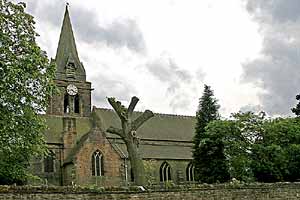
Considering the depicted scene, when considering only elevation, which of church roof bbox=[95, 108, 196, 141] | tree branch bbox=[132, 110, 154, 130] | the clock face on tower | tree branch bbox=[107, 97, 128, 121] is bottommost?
tree branch bbox=[132, 110, 154, 130]

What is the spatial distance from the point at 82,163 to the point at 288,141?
22552 millimetres

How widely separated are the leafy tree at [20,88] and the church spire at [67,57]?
4046 cm

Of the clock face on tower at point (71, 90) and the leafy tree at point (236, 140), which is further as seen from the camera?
the clock face on tower at point (71, 90)

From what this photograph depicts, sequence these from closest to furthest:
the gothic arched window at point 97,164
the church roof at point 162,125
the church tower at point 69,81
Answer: the gothic arched window at point 97,164 → the church roof at point 162,125 → the church tower at point 69,81

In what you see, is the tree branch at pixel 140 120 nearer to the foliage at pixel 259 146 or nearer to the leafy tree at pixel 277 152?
the foliage at pixel 259 146

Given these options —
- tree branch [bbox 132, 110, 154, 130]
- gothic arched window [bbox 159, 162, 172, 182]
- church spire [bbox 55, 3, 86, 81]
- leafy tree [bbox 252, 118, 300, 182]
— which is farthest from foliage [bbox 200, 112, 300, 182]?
church spire [bbox 55, 3, 86, 81]

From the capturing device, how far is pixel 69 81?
225 feet

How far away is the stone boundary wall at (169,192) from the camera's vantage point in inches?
513

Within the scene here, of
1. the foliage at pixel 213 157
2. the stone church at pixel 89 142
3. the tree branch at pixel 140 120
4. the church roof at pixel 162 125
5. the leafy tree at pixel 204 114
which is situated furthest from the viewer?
the church roof at pixel 162 125

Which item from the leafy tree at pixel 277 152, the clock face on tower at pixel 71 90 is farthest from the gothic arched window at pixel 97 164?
the leafy tree at pixel 277 152

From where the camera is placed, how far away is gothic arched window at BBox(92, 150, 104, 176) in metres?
55.2

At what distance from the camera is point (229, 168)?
152 feet

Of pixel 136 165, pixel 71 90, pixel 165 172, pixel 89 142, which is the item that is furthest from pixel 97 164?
pixel 136 165

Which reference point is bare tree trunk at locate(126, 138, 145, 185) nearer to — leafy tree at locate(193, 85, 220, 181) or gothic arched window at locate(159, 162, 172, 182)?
leafy tree at locate(193, 85, 220, 181)
